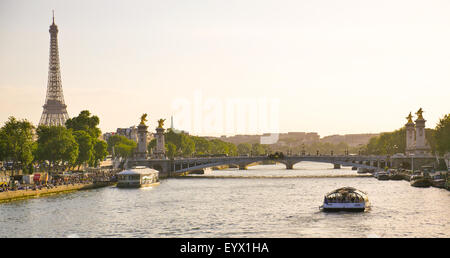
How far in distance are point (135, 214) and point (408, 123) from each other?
92.1 metres

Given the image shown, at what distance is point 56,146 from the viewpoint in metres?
94.3

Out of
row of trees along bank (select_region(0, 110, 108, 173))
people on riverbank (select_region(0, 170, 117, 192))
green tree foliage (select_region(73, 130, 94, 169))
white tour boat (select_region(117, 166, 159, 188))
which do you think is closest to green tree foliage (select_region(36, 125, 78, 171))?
row of trees along bank (select_region(0, 110, 108, 173))

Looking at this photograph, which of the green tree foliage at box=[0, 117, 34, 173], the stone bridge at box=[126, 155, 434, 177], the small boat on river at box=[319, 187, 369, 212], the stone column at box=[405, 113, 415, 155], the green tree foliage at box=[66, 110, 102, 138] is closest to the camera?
the small boat on river at box=[319, 187, 369, 212]

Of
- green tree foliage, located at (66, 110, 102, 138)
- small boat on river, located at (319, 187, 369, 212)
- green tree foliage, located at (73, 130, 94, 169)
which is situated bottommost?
small boat on river, located at (319, 187, 369, 212)

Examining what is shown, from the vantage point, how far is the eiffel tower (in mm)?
143125

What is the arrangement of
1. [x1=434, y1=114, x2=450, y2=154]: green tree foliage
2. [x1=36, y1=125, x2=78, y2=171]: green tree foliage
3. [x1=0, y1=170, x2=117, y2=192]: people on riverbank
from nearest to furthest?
[x1=0, y1=170, x2=117, y2=192]: people on riverbank
[x1=36, y1=125, x2=78, y2=171]: green tree foliage
[x1=434, y1=114, x2=450, y2=154]: green tree foliage

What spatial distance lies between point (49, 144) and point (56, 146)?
1.06 meters

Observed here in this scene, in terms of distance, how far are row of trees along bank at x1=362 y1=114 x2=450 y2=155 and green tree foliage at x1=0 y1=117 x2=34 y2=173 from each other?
61615 millimetres

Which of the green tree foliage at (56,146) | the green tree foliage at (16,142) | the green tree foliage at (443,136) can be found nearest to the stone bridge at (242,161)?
the green tree foliage at (443,136)

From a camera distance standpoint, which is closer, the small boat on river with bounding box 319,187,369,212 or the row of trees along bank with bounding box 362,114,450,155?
the small boat on river with bounding box 319,187,369,212

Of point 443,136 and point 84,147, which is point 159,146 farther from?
point 443,136

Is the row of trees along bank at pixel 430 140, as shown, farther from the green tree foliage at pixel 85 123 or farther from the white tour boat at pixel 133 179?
the green tree foliage at pixel 85 123

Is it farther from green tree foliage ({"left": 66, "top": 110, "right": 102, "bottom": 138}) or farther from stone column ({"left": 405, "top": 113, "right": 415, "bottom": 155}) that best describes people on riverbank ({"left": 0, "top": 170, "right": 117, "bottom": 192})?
stone column ({"left": 405, "top": 113, "right": 415, "bottom": 155})

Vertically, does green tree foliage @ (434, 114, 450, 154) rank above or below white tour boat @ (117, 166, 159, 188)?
above
